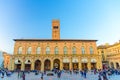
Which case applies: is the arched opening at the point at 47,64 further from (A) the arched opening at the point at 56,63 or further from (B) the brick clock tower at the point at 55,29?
(B) the brick clock tower at the point at 55,29

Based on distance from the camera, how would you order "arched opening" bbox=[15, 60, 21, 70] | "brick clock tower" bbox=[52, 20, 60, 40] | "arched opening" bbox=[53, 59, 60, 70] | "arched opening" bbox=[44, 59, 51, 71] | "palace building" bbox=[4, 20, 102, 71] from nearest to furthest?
"arched opening" bbox=[15, 60, 21, 70] → "palace building" bbox=[4, 20, 102, 71] → "arched opening" bbox=[44, 59, 51, 71] → "arched opening" bbox=[53, 59, 60, 70] → "brick clock tower" bbox=[52, 20, 60, 40]

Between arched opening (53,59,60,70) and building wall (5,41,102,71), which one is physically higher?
building wall (5,41,102,71)

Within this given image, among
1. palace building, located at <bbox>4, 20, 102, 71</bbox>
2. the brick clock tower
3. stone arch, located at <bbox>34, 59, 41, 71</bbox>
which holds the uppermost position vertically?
the brick clock tower

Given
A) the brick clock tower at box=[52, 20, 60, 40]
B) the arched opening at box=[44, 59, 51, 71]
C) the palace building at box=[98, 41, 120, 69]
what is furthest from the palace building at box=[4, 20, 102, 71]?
the brick clock tower at box=[52, 20, 60, 40]

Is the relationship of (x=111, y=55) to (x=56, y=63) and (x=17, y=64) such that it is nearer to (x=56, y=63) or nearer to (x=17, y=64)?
(x=56, y=63)

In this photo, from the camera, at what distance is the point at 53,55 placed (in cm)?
4469

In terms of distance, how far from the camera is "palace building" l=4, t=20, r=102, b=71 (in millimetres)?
44250

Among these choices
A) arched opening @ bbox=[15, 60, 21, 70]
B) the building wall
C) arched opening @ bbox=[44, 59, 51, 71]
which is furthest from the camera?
arched opening @ bbox=[44, 59, 51, 71]

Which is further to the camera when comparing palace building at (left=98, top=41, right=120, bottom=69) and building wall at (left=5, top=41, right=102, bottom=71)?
palace building at (left=98, top=41, right=120, bottom=69)

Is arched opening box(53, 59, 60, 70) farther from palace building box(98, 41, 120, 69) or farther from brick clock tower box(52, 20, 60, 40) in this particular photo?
palace building box(98, 41, 120, 69)

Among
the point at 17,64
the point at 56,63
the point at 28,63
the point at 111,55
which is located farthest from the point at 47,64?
the point at 111,55

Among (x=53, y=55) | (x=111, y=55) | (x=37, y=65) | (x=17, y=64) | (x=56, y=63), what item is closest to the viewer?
(x=53, y=55)

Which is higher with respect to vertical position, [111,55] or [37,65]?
[111,55]

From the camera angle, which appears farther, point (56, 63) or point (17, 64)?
point (56, 63)
